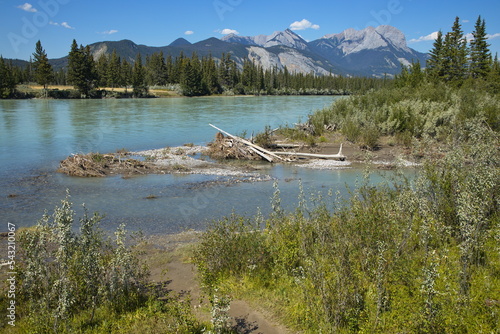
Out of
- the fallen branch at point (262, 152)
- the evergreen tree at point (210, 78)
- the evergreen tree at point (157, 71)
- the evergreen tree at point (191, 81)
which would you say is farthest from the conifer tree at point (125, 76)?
the fallen branch at point (262, 152)

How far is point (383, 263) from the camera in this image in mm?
6461

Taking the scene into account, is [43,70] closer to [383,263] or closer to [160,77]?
[160,77]

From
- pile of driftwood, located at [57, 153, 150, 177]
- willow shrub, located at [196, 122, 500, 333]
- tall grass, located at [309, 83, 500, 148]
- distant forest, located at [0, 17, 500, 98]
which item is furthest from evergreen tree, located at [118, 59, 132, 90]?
willow shrub, located at [196, 122, 500, 333]

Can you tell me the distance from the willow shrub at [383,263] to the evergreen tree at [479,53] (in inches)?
2166

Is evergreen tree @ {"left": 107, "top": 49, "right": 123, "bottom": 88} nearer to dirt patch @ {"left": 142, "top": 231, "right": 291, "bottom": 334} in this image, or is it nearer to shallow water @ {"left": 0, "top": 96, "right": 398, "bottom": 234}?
shallow water @ {"left": 0, "top": 96, "right": 398, "bottom": 234}

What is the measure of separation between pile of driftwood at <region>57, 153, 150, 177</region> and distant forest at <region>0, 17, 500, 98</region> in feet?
83.1

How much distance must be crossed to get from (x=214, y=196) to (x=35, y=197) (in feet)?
23.3

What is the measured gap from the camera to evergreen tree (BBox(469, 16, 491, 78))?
2172 inches

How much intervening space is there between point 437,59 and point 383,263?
5921cm

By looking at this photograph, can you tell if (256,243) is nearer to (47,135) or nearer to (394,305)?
(394,305)

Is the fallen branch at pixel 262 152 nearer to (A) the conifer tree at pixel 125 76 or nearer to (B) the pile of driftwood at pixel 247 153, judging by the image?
(B) the pile of driftwood at pixel 247 153

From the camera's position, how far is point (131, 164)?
19.9 metres

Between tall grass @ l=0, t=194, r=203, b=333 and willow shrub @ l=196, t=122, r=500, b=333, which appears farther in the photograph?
tall grass @ l=0, t=194, r=203, b=333

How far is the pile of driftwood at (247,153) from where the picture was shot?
22.6m
